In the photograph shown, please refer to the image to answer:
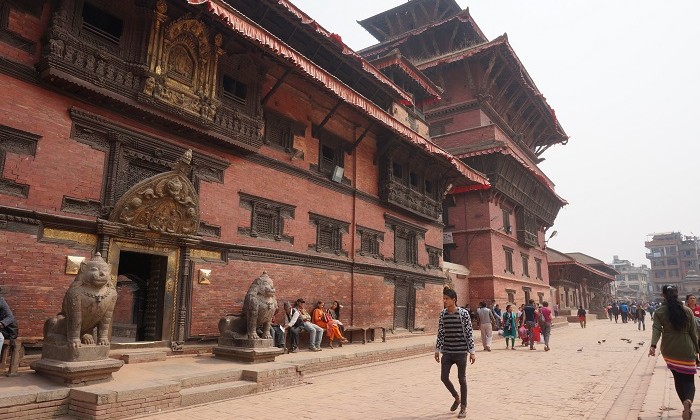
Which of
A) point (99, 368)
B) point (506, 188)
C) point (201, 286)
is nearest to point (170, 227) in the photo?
point (201, 286)

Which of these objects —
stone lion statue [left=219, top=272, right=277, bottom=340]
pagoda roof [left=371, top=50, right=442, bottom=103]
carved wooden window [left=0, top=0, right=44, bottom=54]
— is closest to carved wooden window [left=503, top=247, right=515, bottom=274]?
pagoda roof [left=371, top=50, right=442, bottom=103]

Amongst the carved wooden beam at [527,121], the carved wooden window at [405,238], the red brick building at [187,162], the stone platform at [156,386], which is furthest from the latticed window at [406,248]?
the carved wooden beam at [527,121]

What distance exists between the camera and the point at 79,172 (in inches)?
339

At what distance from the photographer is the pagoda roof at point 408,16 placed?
3406 centimetres

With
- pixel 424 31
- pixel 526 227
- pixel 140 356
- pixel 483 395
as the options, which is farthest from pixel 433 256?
pixel 424 31

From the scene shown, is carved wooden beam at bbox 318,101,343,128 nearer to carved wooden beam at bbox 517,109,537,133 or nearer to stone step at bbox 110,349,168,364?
stone step at bbox 110,349,168,364

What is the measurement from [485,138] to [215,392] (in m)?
23.3

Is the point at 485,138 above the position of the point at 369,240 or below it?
above

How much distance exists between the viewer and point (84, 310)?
6609 millimetres

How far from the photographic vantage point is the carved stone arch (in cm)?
912

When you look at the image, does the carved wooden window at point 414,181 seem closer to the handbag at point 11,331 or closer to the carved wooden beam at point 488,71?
the carved wooden beam at point 488,71

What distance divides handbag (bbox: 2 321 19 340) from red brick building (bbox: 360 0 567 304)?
769 inches

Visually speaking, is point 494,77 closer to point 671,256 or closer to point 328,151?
point 328,151

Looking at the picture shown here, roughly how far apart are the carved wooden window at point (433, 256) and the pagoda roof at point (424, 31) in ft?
47.4
